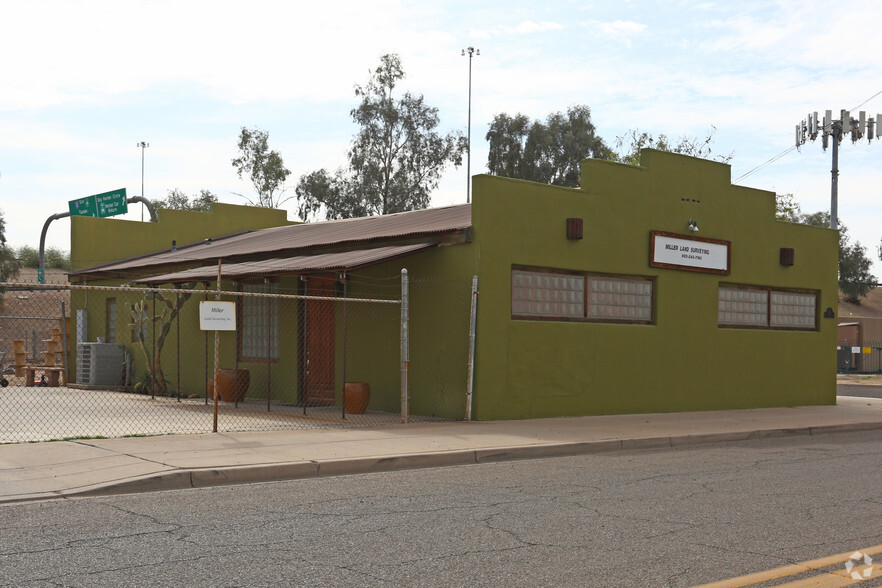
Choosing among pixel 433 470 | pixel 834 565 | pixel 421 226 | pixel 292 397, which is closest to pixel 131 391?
pixel 292 397

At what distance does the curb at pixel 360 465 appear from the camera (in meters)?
8.66

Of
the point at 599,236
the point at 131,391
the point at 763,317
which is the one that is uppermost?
the point at 599,236

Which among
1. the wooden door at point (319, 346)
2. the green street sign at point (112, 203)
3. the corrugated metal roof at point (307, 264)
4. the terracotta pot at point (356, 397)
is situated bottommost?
the terracotta pot at point (356, 397)

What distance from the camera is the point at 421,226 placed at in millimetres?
16844

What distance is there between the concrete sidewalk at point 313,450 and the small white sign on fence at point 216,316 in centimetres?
144

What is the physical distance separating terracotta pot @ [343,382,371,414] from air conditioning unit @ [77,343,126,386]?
9506 millimetres

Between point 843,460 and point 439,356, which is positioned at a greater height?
point 439,356

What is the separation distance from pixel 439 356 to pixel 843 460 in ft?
21.3

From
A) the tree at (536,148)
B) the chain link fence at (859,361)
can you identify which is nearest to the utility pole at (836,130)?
the chain link fence at (859,361)

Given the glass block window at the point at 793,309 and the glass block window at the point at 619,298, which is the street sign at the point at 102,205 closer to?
the glass block window at the point at 619,298

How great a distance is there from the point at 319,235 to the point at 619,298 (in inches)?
259

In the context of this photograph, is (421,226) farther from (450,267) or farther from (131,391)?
(131,391)

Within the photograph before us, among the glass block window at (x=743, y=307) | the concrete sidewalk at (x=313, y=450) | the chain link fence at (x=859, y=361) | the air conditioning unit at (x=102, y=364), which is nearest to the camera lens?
the concrete sidewalk at (x=313, y=450)

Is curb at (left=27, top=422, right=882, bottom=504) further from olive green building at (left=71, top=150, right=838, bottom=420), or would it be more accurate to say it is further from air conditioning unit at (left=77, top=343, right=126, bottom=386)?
air conditioning unit at (left=77, top=343, right=126, bottom=386)
